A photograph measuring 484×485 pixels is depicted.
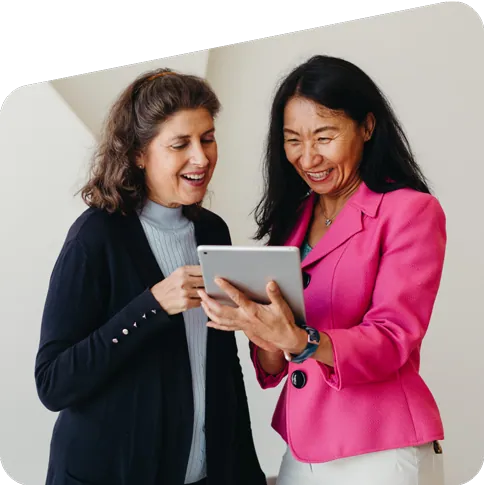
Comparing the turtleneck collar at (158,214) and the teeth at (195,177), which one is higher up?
the teeth at (195,177)

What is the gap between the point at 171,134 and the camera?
6.51 ft

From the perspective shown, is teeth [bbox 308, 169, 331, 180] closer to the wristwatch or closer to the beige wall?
the beige wall

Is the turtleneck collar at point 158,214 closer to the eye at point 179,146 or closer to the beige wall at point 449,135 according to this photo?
the eye at point 179,146

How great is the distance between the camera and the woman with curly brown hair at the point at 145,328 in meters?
1.86

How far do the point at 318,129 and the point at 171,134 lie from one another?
39cm

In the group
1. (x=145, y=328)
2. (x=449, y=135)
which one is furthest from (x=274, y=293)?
(x=449, y=135)

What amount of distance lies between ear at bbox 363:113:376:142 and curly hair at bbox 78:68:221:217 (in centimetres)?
46

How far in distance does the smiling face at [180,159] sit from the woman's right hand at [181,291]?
0.89 ft

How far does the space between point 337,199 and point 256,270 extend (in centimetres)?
40

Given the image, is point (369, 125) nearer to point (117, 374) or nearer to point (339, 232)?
point (339, 232)

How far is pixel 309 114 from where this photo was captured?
6.15 feet

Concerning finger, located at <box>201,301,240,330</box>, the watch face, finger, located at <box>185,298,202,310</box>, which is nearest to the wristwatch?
the watch face

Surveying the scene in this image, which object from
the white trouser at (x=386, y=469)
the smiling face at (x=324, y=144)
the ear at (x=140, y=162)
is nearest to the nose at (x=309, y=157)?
the smiling face at (x=324, y=144)

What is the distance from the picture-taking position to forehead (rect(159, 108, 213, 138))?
1981 mm
